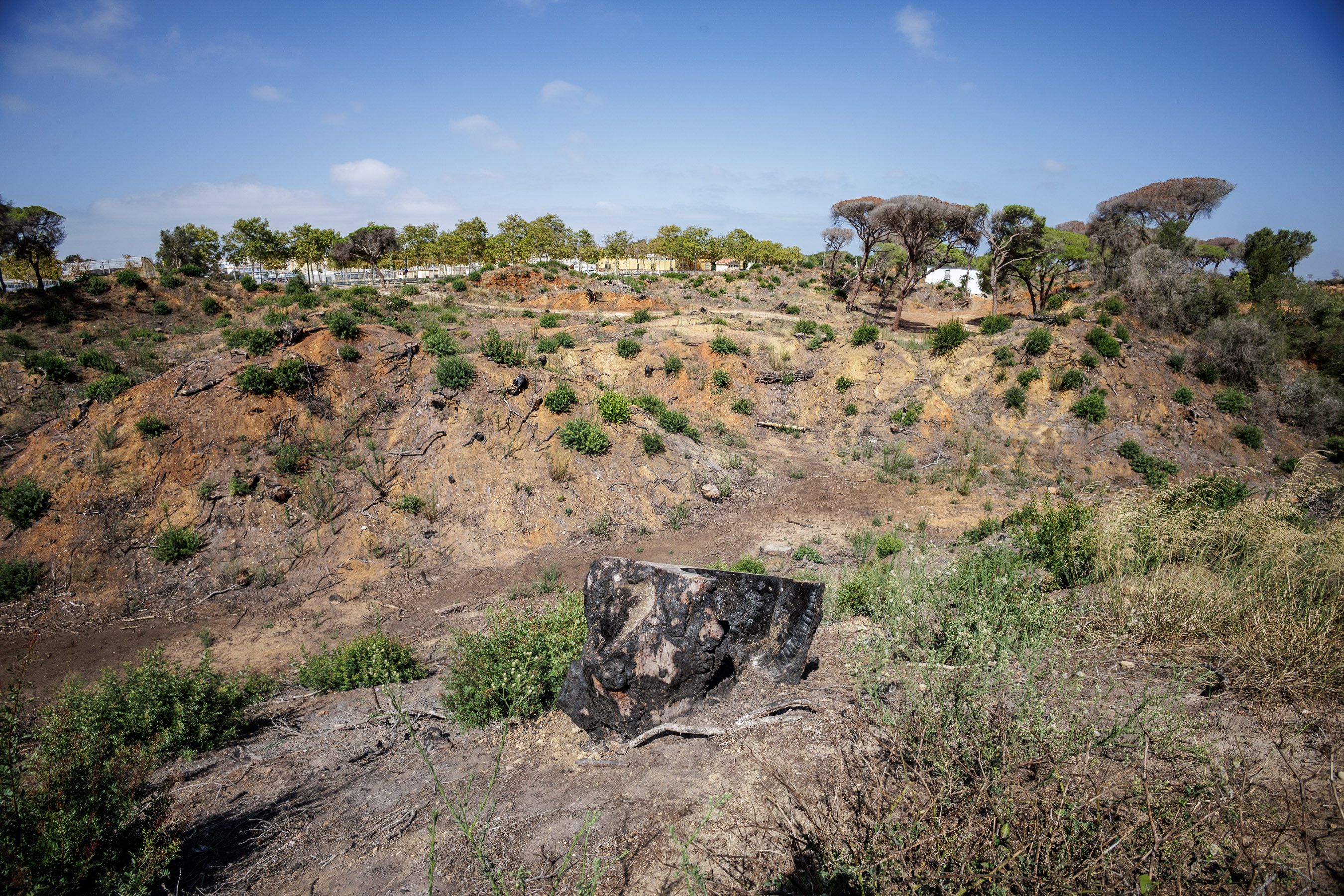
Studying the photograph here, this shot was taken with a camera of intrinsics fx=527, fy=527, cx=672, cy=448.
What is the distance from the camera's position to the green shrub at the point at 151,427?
36.2 feet

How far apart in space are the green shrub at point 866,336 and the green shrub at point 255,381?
19083mm

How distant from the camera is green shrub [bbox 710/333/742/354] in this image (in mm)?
21328

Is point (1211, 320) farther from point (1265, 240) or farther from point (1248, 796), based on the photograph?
point (1248, 796)

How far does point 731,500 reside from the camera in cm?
1433

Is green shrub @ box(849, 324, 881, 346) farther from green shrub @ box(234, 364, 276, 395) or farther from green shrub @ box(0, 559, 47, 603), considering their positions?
green shrub @ box(0, 559, 47, 603)

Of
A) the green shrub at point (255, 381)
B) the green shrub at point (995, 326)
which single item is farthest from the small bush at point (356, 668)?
the green shrub at point (995, 326)

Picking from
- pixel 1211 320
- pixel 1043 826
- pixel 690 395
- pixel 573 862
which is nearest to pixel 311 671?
pixel 573 862

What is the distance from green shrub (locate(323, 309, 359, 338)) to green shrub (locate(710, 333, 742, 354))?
12.5m

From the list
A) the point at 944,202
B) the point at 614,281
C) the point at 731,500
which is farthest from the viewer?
the point at 614,281

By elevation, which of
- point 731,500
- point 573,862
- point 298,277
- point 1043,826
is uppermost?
point 298,277

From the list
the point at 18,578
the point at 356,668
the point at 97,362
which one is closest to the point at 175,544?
the point at 18,578

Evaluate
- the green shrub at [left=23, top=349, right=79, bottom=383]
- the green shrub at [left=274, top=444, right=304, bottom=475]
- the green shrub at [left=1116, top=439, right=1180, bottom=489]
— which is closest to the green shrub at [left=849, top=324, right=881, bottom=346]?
the green shrub at [left=1116, top=439, right=1180, bottom=489]

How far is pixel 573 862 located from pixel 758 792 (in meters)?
1.25

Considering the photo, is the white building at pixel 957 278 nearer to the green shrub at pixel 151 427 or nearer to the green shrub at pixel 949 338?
the green shrub at pixel 949 338
